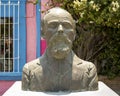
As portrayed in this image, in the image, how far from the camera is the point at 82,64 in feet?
14.0

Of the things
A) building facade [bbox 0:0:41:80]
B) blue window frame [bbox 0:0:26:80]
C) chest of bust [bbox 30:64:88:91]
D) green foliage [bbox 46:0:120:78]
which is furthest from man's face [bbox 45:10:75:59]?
blue window frame [bbox 0:0:26:80]

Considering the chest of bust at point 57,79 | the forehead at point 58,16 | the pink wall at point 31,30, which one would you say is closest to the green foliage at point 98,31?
the pink wall at point 31,30

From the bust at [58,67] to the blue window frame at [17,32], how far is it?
4365mm

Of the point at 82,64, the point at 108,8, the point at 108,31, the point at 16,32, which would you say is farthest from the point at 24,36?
the point at 82,64

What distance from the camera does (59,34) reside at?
4090 millimetres

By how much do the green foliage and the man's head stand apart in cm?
250

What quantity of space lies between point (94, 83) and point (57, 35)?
2.03ft

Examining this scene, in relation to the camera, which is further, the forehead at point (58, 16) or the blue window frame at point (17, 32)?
the blue window frame at point (17, 32)

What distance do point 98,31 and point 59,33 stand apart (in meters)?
3.56

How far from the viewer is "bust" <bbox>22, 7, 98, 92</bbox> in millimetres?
4125

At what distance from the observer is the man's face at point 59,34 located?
4105mm

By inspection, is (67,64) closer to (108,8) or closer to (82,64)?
(82,64)

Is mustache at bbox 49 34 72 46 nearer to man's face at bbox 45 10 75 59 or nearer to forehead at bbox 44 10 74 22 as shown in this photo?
man's face at bbox 45 10 75 59

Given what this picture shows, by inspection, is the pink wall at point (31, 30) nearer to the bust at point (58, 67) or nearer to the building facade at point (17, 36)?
the building facade at point (17, 36)
